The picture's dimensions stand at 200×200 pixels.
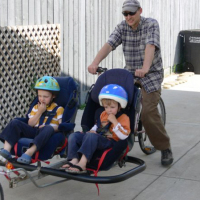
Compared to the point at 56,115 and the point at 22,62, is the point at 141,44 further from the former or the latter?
the point at 22,62

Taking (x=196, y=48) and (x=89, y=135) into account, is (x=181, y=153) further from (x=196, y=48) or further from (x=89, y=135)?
(x=196, y=48)

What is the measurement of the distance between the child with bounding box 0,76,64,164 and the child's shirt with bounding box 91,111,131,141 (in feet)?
1.55

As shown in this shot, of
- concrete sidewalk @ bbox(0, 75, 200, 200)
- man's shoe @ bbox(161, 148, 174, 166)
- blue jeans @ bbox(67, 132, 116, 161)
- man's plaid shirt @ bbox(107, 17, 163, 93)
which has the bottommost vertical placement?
concrete sidewalk @ bbox(0, 75, 200, 200)

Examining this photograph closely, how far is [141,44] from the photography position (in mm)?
5961

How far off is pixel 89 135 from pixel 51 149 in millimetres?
482

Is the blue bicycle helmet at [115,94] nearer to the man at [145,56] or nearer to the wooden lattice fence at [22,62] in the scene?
the man at [145,56]

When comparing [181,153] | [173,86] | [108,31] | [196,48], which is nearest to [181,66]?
[196,48]

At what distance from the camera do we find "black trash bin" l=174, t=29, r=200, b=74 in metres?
14.8

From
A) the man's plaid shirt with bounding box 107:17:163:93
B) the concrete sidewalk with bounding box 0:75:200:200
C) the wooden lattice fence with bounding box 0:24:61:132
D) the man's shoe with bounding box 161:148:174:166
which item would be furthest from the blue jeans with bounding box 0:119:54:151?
the wooden lattice fence with bounding box 0:24:61:132

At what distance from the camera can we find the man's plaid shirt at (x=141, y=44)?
588 cm

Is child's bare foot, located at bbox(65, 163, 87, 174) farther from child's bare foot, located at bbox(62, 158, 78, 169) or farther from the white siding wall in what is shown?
the white siding wall

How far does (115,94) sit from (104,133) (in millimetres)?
401

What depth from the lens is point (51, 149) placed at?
498 cm

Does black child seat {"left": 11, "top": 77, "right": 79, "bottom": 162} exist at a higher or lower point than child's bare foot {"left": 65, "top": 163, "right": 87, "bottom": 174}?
higher
